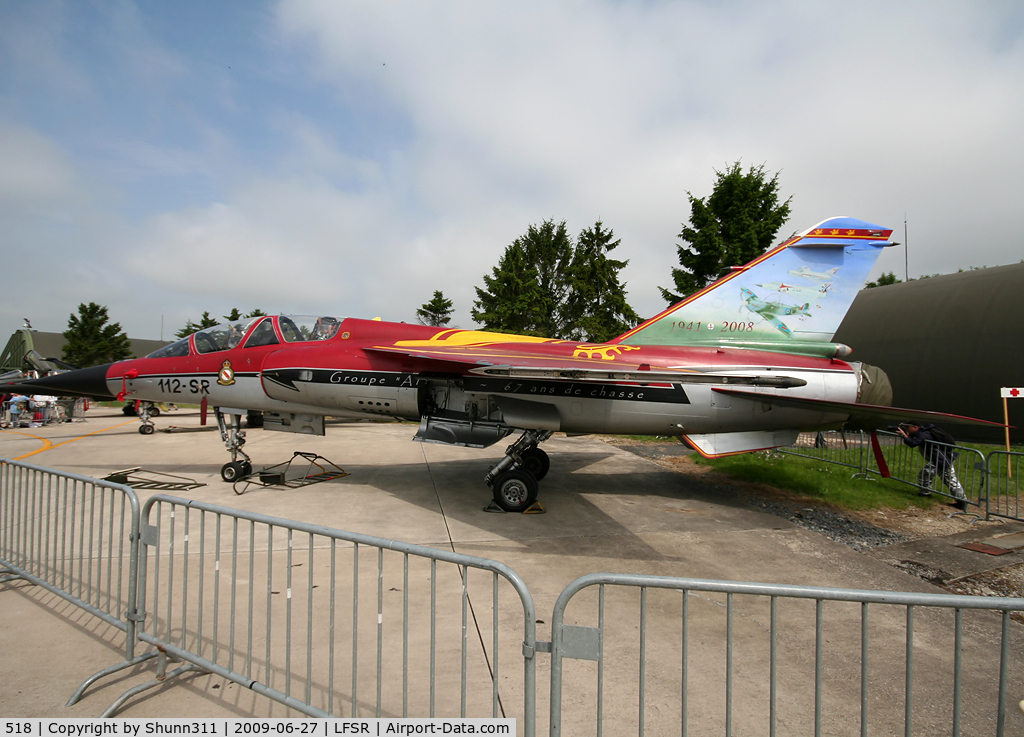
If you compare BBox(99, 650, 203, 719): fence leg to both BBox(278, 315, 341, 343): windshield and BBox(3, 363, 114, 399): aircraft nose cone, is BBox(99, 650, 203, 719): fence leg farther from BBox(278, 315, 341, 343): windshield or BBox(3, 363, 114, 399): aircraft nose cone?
BBox(3, 363, 114, 399): aircraft nose cone

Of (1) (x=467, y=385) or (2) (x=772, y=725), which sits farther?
(1) (x=467, y=385)

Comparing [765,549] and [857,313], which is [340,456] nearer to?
[765,549]

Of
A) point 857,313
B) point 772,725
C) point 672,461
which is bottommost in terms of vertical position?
point 672,461

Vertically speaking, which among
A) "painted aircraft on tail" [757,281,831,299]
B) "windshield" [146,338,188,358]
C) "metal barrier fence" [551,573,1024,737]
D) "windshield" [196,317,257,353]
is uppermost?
"painted aircraft on tail" [757,281,831,299]

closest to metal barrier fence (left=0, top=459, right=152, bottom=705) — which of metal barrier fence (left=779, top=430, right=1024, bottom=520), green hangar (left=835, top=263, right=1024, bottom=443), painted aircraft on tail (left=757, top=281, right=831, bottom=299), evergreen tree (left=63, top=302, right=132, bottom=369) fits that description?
painted aircraft on tail (left=757, top=281, right=831, bottom=299)

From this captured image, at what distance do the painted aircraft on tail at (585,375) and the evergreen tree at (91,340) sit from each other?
43349 millimetres

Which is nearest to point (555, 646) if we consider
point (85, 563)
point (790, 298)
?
point (85, 563)

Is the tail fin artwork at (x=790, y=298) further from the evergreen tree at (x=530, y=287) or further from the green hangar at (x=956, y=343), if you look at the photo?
the evergreen tree at (x=530, y=287)

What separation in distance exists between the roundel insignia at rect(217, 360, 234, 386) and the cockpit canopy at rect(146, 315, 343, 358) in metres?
0.37

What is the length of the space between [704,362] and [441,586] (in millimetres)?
4778

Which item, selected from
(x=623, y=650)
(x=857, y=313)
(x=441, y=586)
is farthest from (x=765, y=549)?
(x=857, y=313)

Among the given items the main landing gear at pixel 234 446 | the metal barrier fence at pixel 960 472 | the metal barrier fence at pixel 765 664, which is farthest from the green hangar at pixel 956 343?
the main landing gear at pixel 234 446

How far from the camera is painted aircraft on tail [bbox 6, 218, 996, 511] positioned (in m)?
6.94

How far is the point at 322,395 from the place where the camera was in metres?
7.86
